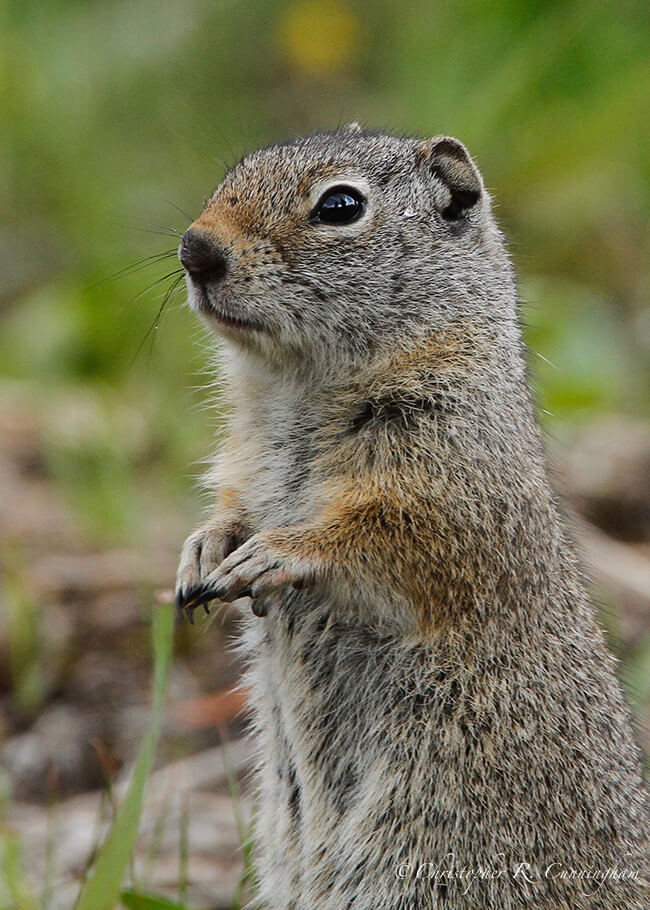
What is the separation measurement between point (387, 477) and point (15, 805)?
225 cm

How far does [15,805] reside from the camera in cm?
494

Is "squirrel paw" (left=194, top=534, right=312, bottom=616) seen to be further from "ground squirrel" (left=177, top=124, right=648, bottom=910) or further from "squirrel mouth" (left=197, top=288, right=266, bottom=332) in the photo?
"squirrel mouth" (left=197, top=288, right=266, bottom=332)

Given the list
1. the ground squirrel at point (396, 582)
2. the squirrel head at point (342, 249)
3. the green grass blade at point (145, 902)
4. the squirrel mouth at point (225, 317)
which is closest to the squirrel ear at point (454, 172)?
the squirrel head at point (342, 249)

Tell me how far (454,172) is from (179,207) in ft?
16.2

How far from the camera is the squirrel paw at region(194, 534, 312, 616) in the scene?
133 inches

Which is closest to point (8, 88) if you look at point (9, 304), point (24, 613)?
point (9, 304)

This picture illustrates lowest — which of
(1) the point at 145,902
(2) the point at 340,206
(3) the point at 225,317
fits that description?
(1) the point at 145,902

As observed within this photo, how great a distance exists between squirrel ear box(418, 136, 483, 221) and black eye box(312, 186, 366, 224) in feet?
1.11

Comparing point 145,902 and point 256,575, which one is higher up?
point 256,575

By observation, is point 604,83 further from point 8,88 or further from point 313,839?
point 313,839

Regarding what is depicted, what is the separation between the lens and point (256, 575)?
3.39m

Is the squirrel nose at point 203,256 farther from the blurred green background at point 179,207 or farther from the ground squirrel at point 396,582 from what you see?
the blurred green background at point 179,207

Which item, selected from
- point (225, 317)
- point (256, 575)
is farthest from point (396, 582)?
point (225, 317)

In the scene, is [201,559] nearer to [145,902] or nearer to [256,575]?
[256,575]
